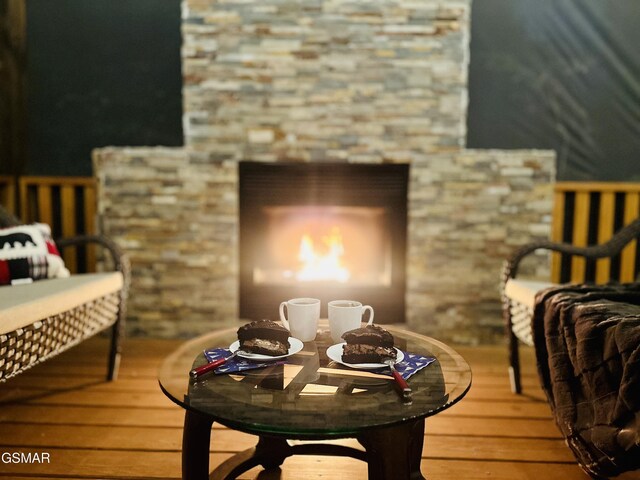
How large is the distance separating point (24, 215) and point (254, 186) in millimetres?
1412

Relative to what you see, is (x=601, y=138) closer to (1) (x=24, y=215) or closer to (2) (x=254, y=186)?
(2) (x=254, y=186)

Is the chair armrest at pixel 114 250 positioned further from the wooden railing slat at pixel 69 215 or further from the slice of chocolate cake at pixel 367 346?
the slice of chocolate cake at pixel 367 346

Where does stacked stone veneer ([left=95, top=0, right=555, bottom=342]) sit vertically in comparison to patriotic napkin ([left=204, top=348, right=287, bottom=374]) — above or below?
above

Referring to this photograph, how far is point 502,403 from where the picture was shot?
82.9 inches

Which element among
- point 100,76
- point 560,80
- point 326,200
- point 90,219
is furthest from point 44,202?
point 560,80

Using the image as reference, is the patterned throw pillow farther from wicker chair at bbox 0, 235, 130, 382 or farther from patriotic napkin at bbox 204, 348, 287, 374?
patriotic napkin at bbox 204, 348, 287, 374

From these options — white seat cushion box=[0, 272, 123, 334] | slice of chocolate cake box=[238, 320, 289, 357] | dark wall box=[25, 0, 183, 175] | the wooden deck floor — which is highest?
dark wall box=[25, 0, 183, 175]

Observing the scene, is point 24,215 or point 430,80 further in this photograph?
point 24,215

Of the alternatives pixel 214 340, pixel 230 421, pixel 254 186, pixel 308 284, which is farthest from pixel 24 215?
pixel 230 421

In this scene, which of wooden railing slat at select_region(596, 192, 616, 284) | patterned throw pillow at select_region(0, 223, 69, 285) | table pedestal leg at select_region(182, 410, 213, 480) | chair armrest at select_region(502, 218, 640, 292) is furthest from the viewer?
wooden railing slat at select_region(596, 192, 616, 284)

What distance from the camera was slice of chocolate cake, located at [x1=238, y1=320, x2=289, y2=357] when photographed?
1223 mm

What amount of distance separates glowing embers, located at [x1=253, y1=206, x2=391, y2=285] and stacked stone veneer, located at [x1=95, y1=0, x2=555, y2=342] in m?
0.19

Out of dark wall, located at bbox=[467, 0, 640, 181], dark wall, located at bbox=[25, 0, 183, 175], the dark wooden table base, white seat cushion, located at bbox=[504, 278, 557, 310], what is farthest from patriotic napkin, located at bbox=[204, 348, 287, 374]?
dark wall, located at bbox=[467, 0, 640, 181]

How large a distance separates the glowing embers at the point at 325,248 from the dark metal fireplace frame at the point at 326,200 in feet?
0.18
